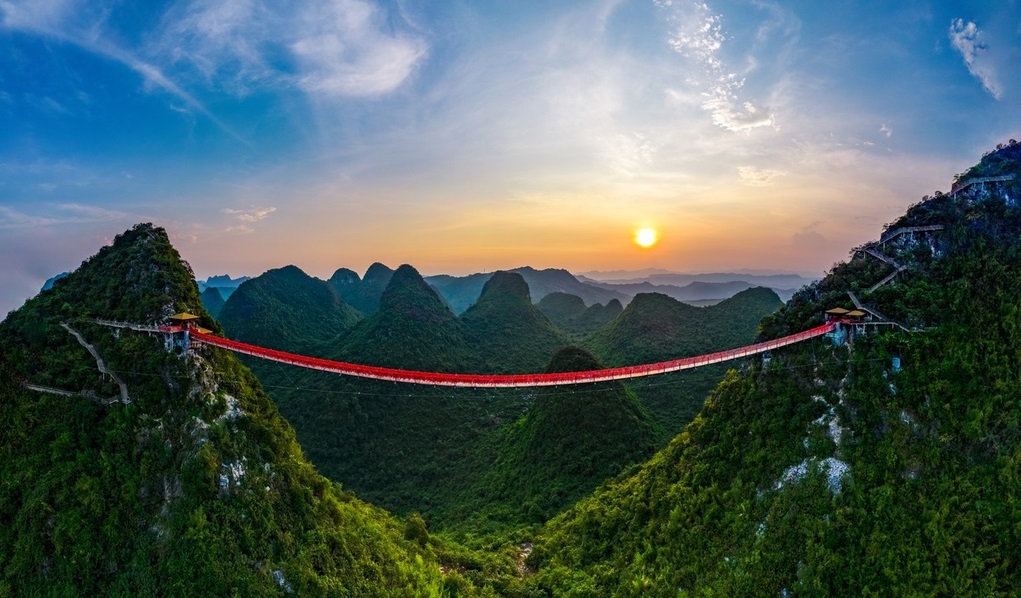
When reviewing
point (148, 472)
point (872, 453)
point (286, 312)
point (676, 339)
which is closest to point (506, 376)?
point (148, 472)

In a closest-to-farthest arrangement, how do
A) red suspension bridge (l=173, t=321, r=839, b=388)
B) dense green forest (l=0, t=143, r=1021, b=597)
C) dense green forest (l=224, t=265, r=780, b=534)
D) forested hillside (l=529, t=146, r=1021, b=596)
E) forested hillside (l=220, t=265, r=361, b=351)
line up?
forested hillside (l=529, t=146, r=1021, b=596) < dense green forest (l=0, t=143, r=1021, b=597) < red suspension bridge (l=173, t=321, r=839, b=388) < dense green forest (l=224, t=265, r=780, b=534) < forested hillside (l=220, t=265, r=361, b=351)

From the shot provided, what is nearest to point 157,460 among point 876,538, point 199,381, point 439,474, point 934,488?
point 199,381

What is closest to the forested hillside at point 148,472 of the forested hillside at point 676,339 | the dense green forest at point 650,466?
the dense green forest at point 650,466

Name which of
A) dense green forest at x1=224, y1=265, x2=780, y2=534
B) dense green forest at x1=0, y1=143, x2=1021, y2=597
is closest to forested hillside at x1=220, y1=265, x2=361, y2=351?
dense green forest at x1=224, y1=265, x2=780, y2=534

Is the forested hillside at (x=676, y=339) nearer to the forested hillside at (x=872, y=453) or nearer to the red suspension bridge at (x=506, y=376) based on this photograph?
the forested hillside at (x=872, y=453)

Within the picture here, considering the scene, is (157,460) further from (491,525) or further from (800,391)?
(800,391)

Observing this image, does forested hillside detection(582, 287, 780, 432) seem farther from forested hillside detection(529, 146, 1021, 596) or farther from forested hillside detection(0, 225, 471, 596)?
forested hillside detection(0, 225, 471, 596)
